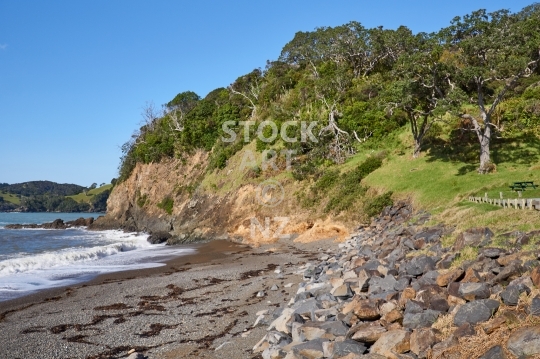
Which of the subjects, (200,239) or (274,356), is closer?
(274,356)

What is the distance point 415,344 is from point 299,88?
4553 centimetres

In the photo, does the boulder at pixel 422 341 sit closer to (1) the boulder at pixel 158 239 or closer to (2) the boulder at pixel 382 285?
(2) the boulder at pixel 382 285

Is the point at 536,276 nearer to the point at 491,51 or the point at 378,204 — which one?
the point at 378,204

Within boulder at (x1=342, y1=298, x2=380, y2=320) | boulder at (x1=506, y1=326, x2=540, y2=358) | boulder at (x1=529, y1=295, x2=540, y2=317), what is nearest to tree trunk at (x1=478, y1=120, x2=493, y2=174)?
boulder at (x1=342, y1=298, x2=380, y2=320)

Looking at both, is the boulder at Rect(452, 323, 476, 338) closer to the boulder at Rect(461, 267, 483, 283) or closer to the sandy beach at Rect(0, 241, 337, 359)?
the boulder at Rect(461, 267, 483, 283)

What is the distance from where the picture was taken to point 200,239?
127ft

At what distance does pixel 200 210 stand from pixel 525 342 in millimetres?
40828

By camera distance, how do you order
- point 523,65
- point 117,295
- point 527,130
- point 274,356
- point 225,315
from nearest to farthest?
point 274,356 → point 225,315 → point 117,295 → point 523,65 → point 527,130

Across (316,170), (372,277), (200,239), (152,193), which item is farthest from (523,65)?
(152,193)

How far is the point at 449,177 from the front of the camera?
26.9 meters

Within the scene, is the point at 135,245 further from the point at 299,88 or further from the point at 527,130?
the point at 527,130

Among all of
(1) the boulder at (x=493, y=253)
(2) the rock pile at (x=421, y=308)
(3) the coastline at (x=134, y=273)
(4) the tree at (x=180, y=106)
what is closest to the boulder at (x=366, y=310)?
(2) the rock pile at (x=421, y=308)

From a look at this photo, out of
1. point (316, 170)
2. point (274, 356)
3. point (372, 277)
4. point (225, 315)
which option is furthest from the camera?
point (316, 170)

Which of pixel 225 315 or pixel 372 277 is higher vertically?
pixel 372 277
